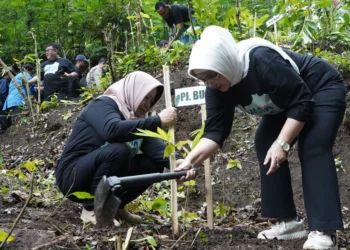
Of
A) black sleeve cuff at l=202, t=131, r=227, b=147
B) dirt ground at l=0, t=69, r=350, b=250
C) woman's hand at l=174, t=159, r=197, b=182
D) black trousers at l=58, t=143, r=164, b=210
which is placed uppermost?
black sleeve cuff at l=202, t=131, r=227, b=147

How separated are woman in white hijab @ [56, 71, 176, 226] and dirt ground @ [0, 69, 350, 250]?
0.28 m

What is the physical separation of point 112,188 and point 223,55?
93 cm

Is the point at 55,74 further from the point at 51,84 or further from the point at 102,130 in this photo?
the point at 102,130

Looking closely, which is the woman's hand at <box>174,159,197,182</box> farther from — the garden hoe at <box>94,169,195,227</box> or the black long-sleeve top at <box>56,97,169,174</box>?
the black long-sleeve top at <box>56,97,169,174</box>

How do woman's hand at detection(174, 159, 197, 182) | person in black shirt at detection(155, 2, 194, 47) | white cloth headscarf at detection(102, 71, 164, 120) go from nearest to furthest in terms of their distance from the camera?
woman's hand at detection(174, 159, 197, 182) < white cloth headscarf at detection(102, 71, 164, 120) < person in black shirt at detection(155, 2, 194, 47)

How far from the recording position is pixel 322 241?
114 inches

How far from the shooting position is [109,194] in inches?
123

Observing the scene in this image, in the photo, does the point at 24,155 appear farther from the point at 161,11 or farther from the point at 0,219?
the point at 0,219

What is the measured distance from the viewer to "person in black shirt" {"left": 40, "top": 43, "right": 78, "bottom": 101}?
9.63m

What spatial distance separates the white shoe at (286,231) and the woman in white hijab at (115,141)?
3.12 feet

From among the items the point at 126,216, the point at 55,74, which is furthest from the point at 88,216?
the point at 55,74

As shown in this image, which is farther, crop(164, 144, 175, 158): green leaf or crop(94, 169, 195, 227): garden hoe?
crop(164, 144, 175, 158): green leaf

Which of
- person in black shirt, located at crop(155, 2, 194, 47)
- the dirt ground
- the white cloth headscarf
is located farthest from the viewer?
person in black shirt, located at crop(155, 2, 194, 47)

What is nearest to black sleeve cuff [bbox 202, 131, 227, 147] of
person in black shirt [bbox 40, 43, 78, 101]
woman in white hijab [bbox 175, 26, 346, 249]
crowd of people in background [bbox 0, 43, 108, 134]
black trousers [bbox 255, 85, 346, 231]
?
woman in white hijab [bbox 175, 26, 346, 249]
